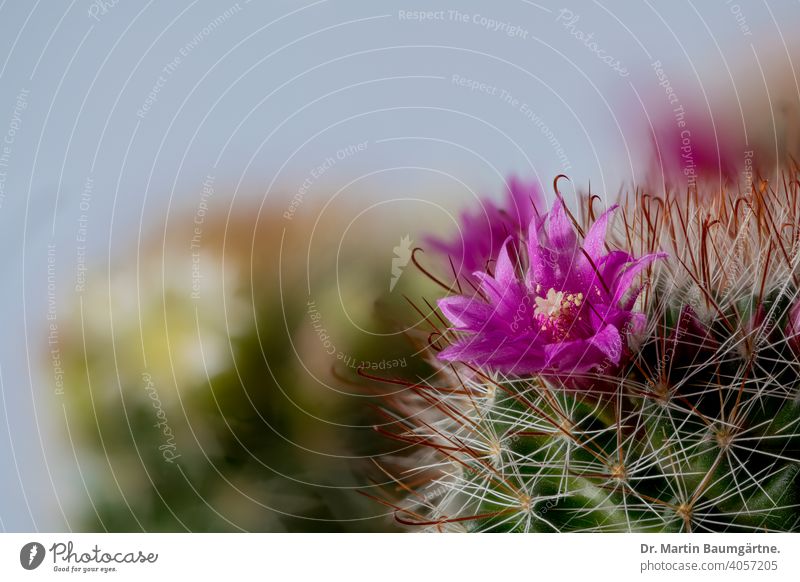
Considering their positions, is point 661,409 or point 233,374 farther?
point 233,374

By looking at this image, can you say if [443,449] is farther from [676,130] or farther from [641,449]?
[676,130]

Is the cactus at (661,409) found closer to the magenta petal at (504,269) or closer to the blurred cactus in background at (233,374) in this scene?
the magenta petal at (504,269)

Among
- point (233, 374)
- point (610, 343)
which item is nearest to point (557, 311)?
point (610, 343)

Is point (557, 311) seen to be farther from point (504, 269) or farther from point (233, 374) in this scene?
point (233, 374)

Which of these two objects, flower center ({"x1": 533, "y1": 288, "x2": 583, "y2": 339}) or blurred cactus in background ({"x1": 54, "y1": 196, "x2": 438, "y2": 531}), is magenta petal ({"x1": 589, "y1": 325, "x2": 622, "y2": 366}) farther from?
blurred cactus in background ({"x1": 54, "y1": 196, "x2": 438, "y2": 531})

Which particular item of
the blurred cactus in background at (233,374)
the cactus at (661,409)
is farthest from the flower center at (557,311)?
the blurred cactus in background at (233,374)

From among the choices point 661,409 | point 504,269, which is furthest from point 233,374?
point 661,409
